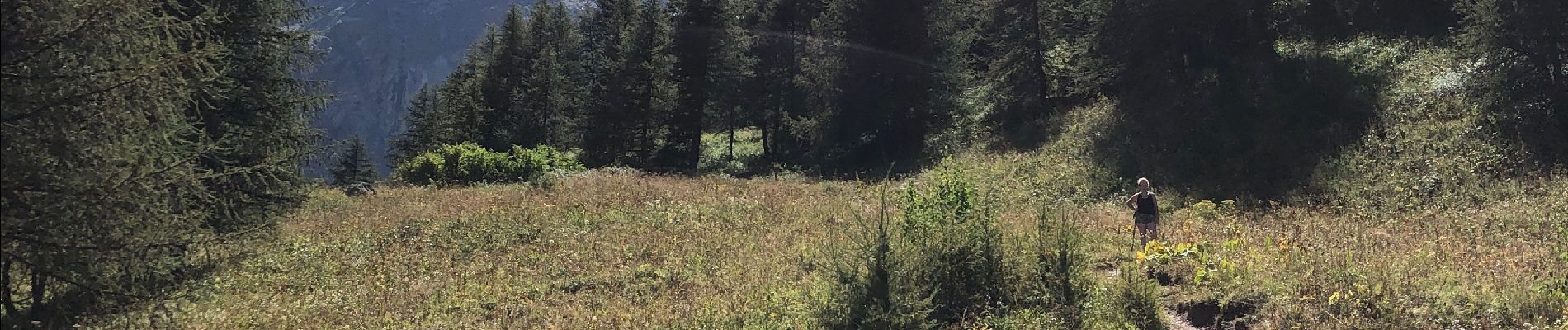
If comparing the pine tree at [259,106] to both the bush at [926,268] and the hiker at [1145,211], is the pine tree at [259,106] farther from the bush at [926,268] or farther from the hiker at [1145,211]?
the hiker at [1145,211]

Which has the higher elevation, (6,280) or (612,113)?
(612,113)

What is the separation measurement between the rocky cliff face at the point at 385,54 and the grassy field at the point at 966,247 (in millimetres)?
153633

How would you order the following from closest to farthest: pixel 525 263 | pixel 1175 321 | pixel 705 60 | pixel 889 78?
pixel 1175 321 < pixel 525 263 < pixel 889 78 < pixel 705 60

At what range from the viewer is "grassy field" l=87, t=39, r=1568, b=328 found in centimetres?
799

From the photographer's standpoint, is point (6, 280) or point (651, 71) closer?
point (6, 280)

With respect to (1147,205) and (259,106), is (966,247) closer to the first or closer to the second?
(1147,205)

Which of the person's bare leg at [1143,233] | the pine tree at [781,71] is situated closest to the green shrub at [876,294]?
the person's bare leg at [1143,233]

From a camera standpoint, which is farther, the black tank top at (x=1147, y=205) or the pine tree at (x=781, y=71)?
the pine tree at (x=781, y=71)

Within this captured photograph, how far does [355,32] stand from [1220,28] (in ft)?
585

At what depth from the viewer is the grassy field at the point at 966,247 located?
7992mm

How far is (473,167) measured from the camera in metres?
27.7

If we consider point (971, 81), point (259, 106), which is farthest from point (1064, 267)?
point (971, 81)

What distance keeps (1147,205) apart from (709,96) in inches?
979

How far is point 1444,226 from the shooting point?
12.7 m
